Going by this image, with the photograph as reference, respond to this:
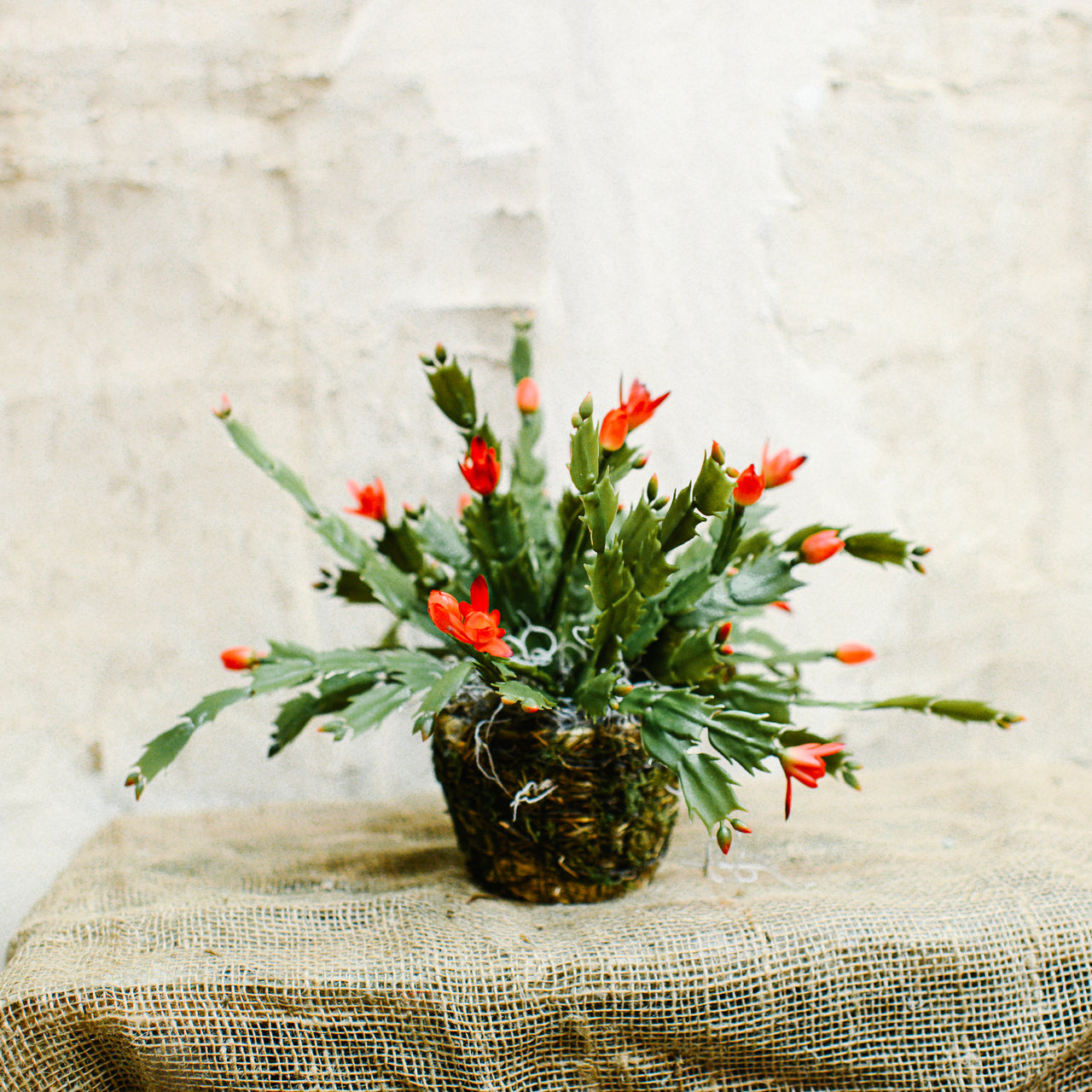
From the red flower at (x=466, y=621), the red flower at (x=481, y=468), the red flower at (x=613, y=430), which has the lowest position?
the red flower at (x=466, y=621)

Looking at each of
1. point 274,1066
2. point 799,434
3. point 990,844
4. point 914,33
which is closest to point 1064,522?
point 799,434

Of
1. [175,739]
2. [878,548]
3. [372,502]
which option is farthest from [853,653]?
[175,739]

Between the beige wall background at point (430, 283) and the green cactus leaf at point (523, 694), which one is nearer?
the green cactus leaf at point (523, 694)

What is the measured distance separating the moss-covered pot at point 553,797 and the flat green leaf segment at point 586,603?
3 cm

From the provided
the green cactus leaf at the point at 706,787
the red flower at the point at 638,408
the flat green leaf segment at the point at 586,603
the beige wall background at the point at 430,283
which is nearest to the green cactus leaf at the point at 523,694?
the flat green leaf segment at the point at 586,603

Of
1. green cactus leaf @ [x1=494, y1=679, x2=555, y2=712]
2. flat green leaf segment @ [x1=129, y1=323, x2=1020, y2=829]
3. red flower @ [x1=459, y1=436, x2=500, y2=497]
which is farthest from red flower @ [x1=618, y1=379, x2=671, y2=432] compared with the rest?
green cactus leaf @ [x1=494, y1=679, x2=555, y2=712]

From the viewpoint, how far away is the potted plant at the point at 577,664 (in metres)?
0.63

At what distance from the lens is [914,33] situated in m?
1.06

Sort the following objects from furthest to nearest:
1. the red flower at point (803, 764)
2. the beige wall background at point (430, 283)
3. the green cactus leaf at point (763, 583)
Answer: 1. the beige wall background at point (430, 283)
2. the green cactus leaf at point (763, 583)
3. the red flower at point (803, 764)

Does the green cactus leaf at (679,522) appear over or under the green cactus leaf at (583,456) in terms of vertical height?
under

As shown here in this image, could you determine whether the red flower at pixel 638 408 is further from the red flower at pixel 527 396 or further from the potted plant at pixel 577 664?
the red flower at pixel 527 396

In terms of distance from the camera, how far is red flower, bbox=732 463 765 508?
2.04 feet

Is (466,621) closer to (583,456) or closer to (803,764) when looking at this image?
(583,456)

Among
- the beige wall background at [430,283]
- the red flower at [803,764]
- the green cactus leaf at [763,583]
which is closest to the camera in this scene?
the red flower at [803,764]
